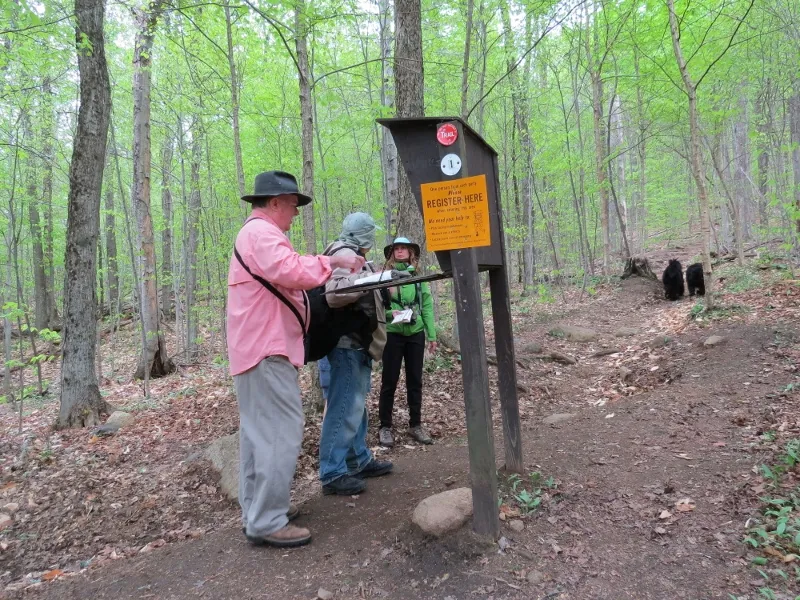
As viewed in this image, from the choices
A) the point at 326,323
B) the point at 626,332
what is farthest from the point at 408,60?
the point at 626,332

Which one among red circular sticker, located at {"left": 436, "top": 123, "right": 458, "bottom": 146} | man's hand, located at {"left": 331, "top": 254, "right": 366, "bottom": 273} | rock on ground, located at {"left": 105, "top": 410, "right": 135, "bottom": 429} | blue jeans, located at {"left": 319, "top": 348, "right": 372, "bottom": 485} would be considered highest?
red circular sticker, located at {"left": 436, "top": 123, "right": 458, "bottom": 146}

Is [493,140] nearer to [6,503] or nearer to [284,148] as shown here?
[284,148]

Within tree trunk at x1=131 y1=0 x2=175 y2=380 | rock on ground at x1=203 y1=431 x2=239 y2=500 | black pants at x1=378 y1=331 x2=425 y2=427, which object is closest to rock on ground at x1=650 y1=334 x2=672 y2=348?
black pants at x1=378 y1=331 x2=425 y2=427

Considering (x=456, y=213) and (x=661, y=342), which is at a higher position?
(x=456, y=213)

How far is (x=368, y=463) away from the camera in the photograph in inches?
146

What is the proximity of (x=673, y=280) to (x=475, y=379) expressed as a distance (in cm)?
1076

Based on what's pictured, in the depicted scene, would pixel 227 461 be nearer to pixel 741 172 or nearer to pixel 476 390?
Answer: pixel 476 390

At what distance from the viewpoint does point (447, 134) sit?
8.05ft

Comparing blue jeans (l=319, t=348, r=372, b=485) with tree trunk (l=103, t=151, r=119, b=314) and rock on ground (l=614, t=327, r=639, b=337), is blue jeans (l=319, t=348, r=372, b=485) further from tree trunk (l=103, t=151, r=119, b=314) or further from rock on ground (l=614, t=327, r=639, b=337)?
tree trunk (l=103, t=151, r=119, b=314)

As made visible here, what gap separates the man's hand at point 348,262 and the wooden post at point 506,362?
91cm

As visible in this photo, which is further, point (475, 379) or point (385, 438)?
point (385, 438)

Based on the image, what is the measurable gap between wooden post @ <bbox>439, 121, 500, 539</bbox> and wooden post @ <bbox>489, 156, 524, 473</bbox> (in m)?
0.67

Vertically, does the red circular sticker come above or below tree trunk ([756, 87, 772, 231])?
below

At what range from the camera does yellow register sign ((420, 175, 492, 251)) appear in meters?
2.39
